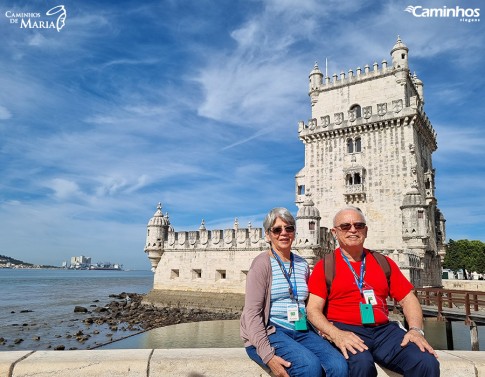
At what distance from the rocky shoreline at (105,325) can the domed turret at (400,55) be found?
2122 cm

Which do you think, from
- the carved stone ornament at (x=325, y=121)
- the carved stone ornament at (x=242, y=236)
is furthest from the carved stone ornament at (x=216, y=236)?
the carved stone ornament at (x=325, y=121)

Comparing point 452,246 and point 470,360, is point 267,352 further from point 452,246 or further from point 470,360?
point 452,246

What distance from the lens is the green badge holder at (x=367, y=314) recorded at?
395cm

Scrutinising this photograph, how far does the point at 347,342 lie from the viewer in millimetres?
3631

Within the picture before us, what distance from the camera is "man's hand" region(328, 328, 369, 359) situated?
3578mm

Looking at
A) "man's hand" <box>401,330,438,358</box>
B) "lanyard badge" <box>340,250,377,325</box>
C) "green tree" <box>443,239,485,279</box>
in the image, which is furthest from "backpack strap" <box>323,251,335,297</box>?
"green tree" <box>443,239,485,279</box>

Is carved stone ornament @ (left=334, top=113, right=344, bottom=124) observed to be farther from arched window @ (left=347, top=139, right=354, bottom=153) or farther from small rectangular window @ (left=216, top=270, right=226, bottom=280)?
small rectangular window @ (left=216, top=270, right=226, bottom=280)

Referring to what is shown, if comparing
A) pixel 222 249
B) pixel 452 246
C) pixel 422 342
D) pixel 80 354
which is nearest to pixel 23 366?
pixel 80 354

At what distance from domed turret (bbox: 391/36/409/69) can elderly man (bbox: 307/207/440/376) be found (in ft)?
87.1

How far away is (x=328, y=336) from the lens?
385 centimetres

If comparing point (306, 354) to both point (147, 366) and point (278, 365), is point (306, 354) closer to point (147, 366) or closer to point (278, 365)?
point (278, 365)

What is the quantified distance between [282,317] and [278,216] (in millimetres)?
1119

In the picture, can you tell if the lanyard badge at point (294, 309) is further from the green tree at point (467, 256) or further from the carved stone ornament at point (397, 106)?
the green tree at point (467, 256)

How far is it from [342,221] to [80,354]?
3269 mm
